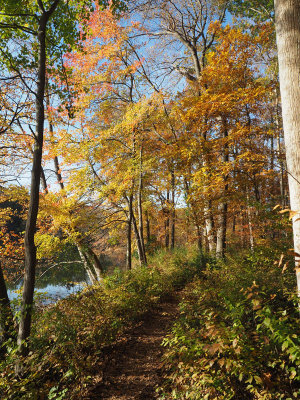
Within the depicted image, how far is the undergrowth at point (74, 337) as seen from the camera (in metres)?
3.02

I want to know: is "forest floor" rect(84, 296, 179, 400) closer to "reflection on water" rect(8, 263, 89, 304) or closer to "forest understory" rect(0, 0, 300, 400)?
"forest understory" rect(0, 0, 300, 400)

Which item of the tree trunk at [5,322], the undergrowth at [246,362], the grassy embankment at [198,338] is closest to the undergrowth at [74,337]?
the grassy embankment at [198,338]

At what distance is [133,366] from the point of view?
3.87 metres

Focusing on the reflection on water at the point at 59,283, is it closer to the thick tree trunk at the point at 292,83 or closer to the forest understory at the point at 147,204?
the forest understory at the point at 147,204

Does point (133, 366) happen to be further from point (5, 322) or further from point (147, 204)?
point (147, 204)

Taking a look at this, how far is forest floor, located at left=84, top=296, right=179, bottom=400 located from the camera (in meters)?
3.24

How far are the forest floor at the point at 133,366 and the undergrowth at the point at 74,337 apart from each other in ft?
0.58

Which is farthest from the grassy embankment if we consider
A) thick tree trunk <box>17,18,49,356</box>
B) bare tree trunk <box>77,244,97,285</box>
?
bare tree trunk <box>77,244,97,285</box>

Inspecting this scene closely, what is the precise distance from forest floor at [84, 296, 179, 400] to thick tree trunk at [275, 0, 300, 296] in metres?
2.91

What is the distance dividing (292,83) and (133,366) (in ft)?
15.9

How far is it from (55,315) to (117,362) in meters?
1.42

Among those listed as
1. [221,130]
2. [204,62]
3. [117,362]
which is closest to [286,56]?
[117,362]

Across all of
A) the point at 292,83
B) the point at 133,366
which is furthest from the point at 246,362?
the point at 292,83

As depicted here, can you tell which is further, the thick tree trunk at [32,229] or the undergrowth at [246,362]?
the thick tree trunk at [32,229]
